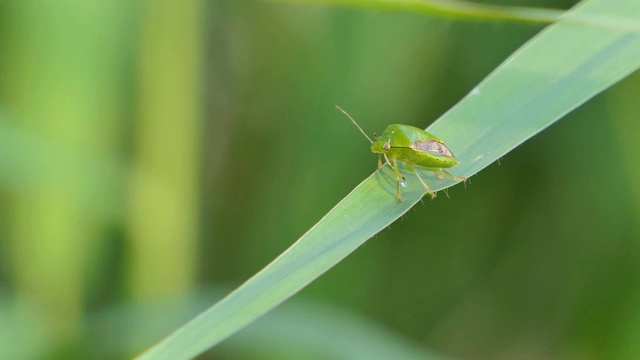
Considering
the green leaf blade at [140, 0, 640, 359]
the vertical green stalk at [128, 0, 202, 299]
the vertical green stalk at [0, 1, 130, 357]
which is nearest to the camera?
the green leaf blade at [140, 0, 640, 359]

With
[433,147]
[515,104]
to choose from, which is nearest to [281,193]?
[433,147]

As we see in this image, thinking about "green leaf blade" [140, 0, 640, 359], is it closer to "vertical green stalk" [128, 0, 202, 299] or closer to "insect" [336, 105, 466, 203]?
"insect" [336, 105, 466, 203]

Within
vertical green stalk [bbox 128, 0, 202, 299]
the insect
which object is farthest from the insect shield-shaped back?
vertical green stalk [bbox 128, 0, 202, 299]

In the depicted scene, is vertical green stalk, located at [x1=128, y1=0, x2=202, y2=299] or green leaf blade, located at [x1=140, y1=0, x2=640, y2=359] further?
vertical green stalk, located at [x1=128, y1=0, x2=202, y2=299]

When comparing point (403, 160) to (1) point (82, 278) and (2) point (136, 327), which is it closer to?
(2) point (136, 327)

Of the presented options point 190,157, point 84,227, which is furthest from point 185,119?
point 84,227

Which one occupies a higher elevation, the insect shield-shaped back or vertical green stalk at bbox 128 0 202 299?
the insect shield-shaped back
